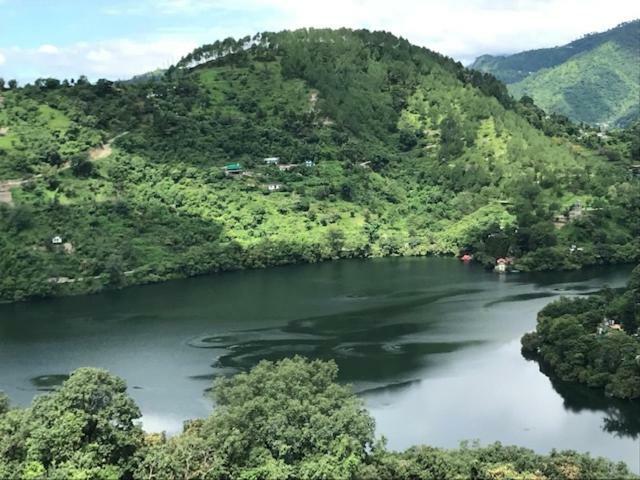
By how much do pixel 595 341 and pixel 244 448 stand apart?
23.9 meters

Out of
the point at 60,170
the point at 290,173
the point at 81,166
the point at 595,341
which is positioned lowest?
the point at 595,341

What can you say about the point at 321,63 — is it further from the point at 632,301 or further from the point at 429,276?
the point at 632,301

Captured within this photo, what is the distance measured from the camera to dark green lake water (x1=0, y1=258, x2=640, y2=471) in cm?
3822

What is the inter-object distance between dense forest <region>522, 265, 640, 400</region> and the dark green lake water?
1.00 metres

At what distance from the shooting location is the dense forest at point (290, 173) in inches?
2913

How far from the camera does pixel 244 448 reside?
1093 inches

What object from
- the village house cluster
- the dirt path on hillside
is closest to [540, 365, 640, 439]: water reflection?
the village house cluster

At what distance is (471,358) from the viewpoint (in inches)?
1815

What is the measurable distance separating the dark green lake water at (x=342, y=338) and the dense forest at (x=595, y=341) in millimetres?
1001

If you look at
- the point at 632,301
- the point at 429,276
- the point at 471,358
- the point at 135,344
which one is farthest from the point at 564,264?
the point at 135,344

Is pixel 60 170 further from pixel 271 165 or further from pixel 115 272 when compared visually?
pixel 271 165

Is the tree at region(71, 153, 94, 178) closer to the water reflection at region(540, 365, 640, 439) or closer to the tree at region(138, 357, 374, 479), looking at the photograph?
the water reflection at region(540, 365, 640, 439)

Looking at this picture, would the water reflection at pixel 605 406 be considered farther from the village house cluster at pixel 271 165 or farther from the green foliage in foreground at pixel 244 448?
the village house cluster at pixel 271 165

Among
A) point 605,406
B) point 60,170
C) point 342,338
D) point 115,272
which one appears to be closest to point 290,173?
point 60,170
